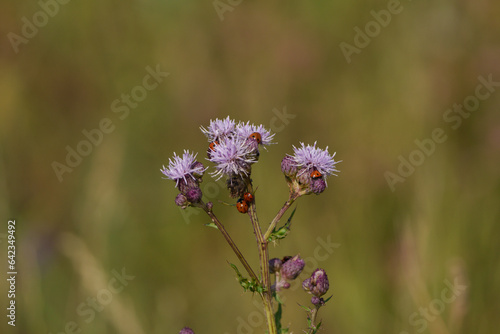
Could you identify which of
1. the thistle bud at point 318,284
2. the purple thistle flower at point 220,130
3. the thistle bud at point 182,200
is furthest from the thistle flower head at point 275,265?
the purple thistle flower at point 220,130

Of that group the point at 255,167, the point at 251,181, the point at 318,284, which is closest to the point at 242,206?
the point at 251,181

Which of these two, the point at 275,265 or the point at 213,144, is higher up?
the point at 213,144

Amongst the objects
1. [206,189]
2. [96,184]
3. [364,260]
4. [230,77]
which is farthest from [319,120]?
[96,184]

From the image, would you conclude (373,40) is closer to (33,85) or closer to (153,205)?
(153,205)

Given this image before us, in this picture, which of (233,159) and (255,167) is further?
(255,167)

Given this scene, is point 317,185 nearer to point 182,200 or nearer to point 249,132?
point 249,132

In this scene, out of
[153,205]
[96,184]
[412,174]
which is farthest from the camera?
[153,205]

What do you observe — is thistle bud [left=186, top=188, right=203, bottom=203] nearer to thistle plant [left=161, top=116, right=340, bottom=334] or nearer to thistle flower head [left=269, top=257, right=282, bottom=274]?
thistle plant [left=161, top=116, right=340, bottom=334]
